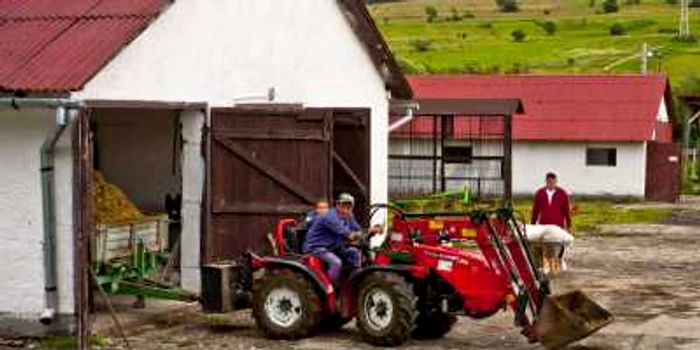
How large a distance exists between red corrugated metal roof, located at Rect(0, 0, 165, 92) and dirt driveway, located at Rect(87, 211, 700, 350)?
2826mm

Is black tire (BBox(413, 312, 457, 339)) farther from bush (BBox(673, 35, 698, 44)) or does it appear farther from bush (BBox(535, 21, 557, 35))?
bush (BBox(535, 21, 557, 35))

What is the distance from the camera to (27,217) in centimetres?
1396

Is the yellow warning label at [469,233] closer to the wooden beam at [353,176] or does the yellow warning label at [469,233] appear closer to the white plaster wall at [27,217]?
the white plaster wall at [27,217]

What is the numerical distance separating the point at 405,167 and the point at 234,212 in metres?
23.5

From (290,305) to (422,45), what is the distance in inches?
3361

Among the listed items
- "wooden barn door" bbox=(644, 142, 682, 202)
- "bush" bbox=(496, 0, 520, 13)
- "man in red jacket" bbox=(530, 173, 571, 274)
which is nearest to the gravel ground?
"man in red jacket" bbox=(530, 173, 571, 274)

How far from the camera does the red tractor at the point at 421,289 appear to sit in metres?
13.0

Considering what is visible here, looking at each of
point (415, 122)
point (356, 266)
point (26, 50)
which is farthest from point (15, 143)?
point (415, 122)

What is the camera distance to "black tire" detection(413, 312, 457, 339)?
1397 cm

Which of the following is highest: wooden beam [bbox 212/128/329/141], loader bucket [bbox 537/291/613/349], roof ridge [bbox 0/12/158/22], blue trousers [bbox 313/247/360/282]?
roof ridge [bbox 0/12/158/22]

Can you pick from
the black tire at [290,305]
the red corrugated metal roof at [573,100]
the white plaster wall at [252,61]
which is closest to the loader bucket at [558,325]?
the black tire at [290,305]

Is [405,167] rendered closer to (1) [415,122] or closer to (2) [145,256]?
(1) [415,122]

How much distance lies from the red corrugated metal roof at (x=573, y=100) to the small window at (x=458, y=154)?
0.58 meters

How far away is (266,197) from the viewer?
1588 cm
